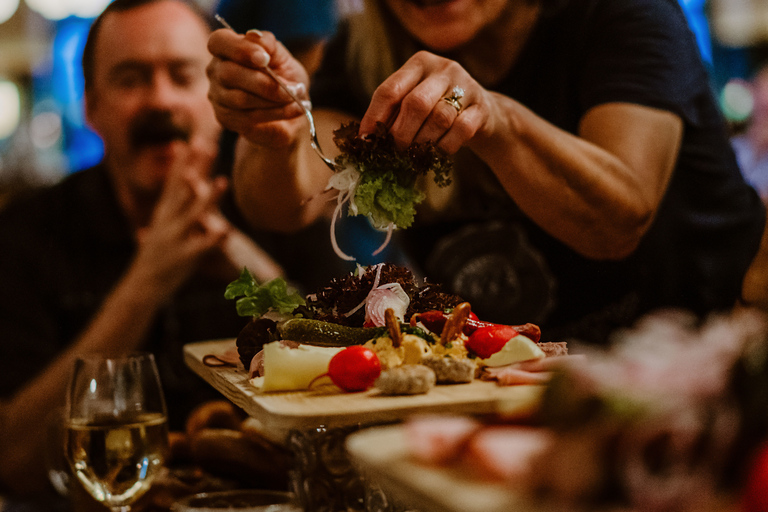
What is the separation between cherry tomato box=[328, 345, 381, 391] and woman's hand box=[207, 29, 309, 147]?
86 centimetres

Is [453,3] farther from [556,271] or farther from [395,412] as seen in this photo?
[395,412]

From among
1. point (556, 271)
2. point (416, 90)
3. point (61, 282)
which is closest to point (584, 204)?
point (556, 271)

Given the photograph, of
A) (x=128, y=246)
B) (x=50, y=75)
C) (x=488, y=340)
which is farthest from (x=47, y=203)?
(x=50, y=75)

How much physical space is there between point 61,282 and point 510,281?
82.1 inches

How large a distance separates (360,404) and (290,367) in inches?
7.1

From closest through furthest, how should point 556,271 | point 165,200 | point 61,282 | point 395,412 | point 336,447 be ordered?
point 395,412 → point 336,447 → point 556,271 → point 165,200 → point 61,282

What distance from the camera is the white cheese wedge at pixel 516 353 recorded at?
1.39m

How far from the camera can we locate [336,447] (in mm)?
1424

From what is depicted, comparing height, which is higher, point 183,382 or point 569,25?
point 569,25

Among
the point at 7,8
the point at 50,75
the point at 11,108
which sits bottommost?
the point at 11,108

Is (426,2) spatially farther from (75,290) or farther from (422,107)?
(75,290)

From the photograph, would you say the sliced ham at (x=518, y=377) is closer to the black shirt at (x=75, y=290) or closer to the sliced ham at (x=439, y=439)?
the sliced ham at (x=439, y=439)

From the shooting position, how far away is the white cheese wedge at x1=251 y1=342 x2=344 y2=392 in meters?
1.31

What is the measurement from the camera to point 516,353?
1389mm
